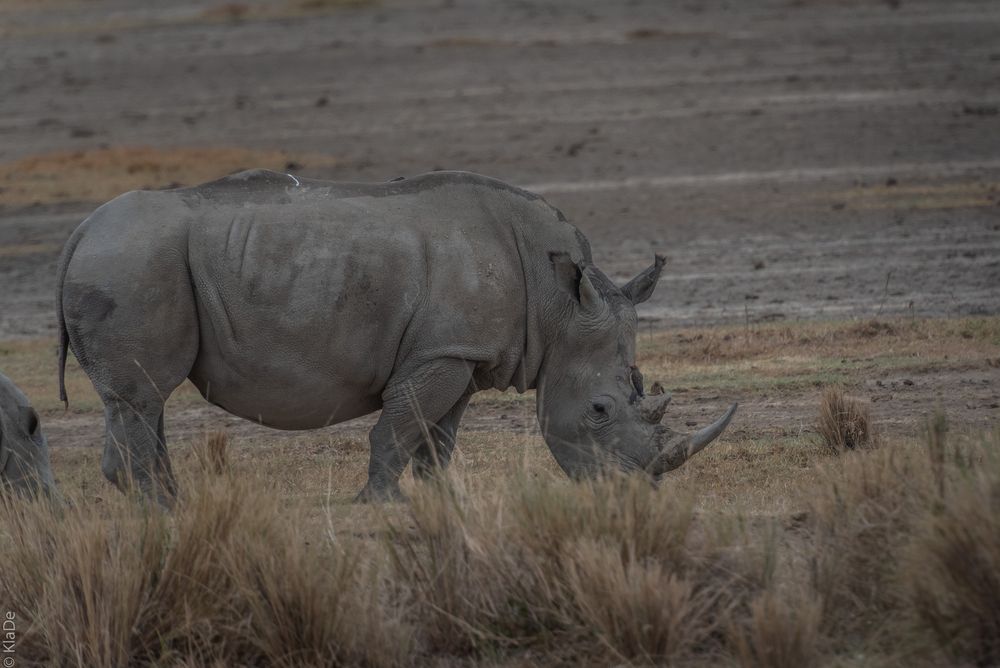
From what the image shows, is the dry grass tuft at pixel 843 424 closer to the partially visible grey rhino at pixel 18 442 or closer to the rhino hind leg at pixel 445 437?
the rhino hind leg at pixel 445 437

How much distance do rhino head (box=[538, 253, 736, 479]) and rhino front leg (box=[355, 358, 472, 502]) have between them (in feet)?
1.69

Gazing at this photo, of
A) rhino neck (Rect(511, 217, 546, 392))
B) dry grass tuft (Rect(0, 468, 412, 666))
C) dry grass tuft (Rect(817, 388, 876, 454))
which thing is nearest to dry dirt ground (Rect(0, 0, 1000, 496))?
dry grass tuft (Rect(817, 388, 876, 454))

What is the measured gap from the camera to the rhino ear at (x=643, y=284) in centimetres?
918

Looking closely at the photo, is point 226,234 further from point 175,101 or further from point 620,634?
point 175,101

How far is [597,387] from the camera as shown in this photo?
29.8ft

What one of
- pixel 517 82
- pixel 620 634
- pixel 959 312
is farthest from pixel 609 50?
pixel 620 634

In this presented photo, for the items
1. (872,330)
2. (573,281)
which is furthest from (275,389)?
(872,330)

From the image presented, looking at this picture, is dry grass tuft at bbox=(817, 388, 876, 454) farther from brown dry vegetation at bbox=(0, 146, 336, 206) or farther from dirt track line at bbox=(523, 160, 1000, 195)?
brown dry vegetation at bbox=(0, 146, 336, 206)

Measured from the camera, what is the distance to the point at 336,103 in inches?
1035

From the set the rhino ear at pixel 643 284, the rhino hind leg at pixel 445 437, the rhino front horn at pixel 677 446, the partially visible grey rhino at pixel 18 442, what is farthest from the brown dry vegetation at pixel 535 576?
the partially visible grey rhino at pixel 18 442

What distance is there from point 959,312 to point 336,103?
14166mm

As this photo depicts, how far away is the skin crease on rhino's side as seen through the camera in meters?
8.77

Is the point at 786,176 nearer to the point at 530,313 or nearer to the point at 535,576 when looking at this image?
the point at 530,313

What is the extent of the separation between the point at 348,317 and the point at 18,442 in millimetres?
2254
